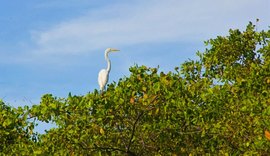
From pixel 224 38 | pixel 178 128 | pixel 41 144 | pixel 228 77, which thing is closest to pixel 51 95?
pixel 41 144

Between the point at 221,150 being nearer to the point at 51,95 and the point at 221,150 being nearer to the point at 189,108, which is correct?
the point at 189,108


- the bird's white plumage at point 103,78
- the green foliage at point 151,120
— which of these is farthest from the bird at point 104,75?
the green foliage at point 151,120

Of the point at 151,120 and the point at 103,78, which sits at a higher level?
the point at 103,78

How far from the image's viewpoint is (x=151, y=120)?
44.2ft

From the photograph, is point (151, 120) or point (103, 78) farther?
point (103, 78)

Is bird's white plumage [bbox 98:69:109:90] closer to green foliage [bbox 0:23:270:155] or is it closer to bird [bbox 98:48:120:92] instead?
bird [bbox 98:48:120:92]

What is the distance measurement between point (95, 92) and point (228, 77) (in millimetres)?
9289

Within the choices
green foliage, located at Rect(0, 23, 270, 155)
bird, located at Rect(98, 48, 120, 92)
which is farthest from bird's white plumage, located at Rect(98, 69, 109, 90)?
green foliage, located at Rect(0, 23, 270, 155)

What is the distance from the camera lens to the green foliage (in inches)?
511

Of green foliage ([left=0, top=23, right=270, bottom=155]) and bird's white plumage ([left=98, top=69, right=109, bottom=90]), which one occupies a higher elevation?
bird's white plumage ([left=98, top=69, right=109, bottom=90])

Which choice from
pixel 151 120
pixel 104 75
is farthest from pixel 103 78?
pixel 151 120

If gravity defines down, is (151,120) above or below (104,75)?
below

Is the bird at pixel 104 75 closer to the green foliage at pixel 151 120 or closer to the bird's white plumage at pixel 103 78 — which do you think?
the bird's white plumage at pixel 103 78

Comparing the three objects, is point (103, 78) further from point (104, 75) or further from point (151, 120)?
point (151, 120)
